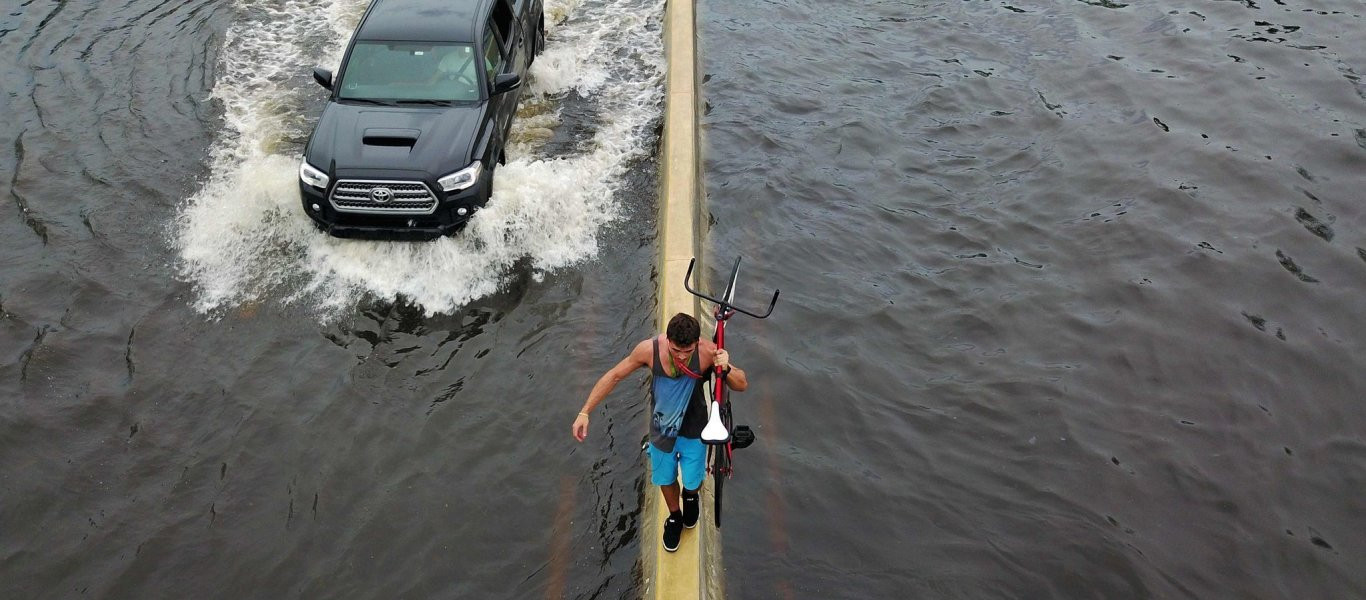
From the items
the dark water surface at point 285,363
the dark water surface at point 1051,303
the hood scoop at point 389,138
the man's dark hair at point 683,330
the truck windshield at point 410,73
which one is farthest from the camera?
the truck windshield at point 410,73

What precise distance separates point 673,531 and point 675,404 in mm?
950

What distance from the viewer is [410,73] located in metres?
9.72

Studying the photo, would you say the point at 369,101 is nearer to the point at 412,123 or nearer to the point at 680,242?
the point at 412,123

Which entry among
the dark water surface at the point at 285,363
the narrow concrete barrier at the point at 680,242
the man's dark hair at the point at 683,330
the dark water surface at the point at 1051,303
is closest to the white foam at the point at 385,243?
the dark water surface at the point at 285,363

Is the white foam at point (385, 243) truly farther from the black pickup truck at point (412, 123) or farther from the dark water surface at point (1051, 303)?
the dark water surface at point (1051, 303)

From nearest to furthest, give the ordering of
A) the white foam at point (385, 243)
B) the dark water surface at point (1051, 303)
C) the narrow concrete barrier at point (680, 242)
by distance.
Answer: the narrow concrete barrier at point (680, 242) < the dark water surface at point (1051, 303) < the white foam at point (385, 243)

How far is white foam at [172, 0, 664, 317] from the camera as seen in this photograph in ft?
28.1

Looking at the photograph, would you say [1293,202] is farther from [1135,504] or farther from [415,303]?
[415,303]

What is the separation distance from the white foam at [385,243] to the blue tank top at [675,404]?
11.8 ft

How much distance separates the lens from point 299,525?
6391 mm

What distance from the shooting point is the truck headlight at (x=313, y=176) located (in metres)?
8.61

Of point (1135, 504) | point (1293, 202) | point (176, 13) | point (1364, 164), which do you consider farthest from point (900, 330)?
point (176, 13)

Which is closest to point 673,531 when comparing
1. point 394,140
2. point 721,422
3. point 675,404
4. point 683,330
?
point 675,404

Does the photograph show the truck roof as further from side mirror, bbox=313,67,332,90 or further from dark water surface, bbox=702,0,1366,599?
dark water surface, bbox=702,0,1366,599
